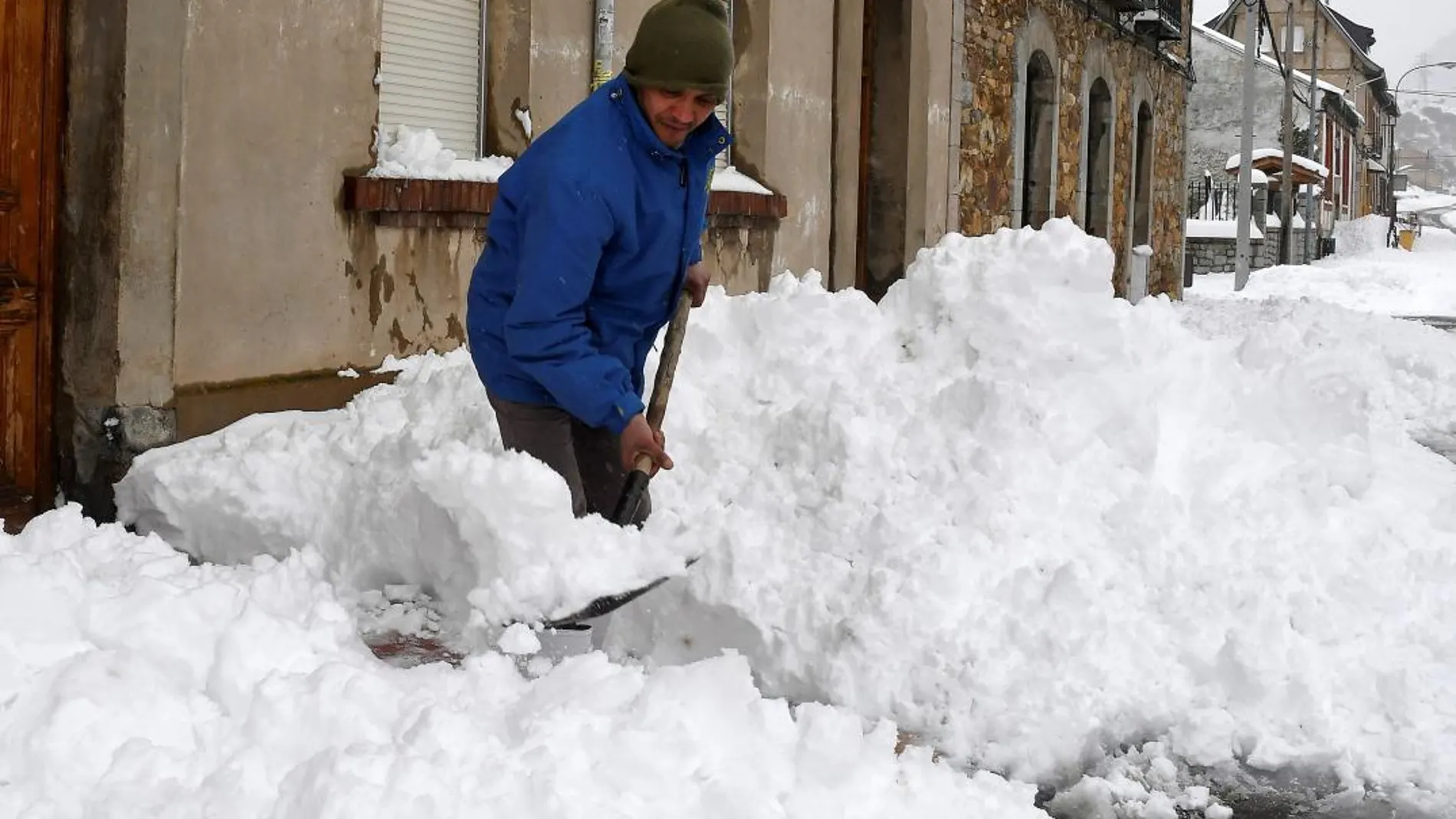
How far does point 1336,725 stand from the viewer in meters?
3.87

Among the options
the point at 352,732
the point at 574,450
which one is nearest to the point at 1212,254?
the point at 574,450

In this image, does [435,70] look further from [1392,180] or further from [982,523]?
[1392,180]

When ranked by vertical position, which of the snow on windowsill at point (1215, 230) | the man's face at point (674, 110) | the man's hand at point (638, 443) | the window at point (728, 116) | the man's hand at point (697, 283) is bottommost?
the man's hand at point (638, 443)

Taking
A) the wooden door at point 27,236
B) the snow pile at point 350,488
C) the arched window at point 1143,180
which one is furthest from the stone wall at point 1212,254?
the wooden door at point 27,236

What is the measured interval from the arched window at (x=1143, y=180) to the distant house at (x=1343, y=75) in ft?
111

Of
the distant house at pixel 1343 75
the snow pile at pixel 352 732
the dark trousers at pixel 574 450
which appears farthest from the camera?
the distant house at pixel 1343 75

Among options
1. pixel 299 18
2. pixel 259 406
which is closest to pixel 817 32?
pixel 299 18

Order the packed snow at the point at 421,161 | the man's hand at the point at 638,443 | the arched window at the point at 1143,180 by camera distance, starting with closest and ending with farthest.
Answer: the man's hand at the point at 638,443 → the packed snow at the point at 421,161 → the arched window at the point at 1143,180

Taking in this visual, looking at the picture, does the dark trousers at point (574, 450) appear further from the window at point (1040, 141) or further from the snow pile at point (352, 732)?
the window at point (1040, 141)

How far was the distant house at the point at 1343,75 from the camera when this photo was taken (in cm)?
5497

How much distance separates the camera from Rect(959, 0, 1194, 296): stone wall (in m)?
12.9

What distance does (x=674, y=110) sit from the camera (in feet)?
10.4

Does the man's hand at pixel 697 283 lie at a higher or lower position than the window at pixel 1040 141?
lower

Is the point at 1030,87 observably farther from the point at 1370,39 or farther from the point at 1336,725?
the point at 1370,39
